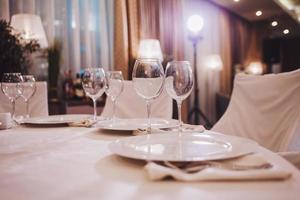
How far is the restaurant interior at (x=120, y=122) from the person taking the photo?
0.57 meters

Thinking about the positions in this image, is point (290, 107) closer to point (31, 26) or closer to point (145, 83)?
point (145, 83)

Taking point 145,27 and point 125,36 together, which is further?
point 145,27

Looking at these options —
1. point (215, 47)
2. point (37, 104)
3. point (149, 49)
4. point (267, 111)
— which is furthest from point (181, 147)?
point (215, 47)

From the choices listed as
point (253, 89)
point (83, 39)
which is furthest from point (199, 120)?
point (253, 89)

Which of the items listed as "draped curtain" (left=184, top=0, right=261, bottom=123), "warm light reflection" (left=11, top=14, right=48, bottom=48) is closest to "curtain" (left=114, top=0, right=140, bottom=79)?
"warm light reflection" (left=11, top=14, right=48, bottom=48)

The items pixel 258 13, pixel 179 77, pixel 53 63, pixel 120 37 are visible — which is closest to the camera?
pixel 179 77

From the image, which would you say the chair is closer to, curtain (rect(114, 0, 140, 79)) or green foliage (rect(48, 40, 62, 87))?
green foliage (rect(48, 40, 62, 87))

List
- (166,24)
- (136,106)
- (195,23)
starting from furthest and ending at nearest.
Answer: (195,23) → (166,24) → (136,106)

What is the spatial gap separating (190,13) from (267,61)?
167 inches

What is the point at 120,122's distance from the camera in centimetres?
135

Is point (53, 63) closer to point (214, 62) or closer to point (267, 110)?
point (267, 110)

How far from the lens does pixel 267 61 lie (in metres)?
9.53

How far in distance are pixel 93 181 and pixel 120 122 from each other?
0.75 m

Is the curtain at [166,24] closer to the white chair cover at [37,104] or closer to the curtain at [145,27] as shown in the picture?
the curtain at [145,27]
